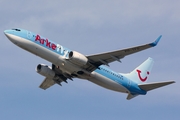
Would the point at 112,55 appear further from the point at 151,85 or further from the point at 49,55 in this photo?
the point at 151,85

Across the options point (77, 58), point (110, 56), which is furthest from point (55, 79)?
point (110, 56)

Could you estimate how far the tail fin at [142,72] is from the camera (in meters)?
68.0

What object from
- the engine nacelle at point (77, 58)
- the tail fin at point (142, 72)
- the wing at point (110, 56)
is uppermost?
the tail fin at point (142, 72)

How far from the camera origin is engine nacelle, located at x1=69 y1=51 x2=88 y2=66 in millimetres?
58062

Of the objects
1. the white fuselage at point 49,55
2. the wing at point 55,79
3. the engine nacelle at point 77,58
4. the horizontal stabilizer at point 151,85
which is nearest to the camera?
the white fuselage at point 49,55

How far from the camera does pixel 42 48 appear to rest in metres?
57.6

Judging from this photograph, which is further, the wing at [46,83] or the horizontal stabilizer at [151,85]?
the wing at [46,83]

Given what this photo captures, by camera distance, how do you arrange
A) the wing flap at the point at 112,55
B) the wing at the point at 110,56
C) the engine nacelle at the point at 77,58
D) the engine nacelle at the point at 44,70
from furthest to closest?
the engine nacelle at the point at 44,70 → the engine nacelle at the point at 77,58 → the wing at the point at 110,56 → the wing flap at the point at 112,55

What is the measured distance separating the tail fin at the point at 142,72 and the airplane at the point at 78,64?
764 millimetres

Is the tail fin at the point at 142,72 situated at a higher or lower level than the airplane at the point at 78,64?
higher

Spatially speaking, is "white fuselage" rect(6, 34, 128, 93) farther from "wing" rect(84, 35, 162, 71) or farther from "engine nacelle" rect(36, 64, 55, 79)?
"engine nacelle" rect(36, 64, 55, 79)

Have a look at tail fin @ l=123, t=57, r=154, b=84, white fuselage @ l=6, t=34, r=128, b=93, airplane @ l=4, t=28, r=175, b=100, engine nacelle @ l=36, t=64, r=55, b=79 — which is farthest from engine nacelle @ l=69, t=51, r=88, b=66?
tail fin @ l=123, t=57, r=154, b=84

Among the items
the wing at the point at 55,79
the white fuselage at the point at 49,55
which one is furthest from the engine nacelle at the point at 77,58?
the wing at the point at 55,79

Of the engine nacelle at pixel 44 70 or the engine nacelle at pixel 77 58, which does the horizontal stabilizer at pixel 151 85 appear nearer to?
the engine nacelle at pixel 77 58
